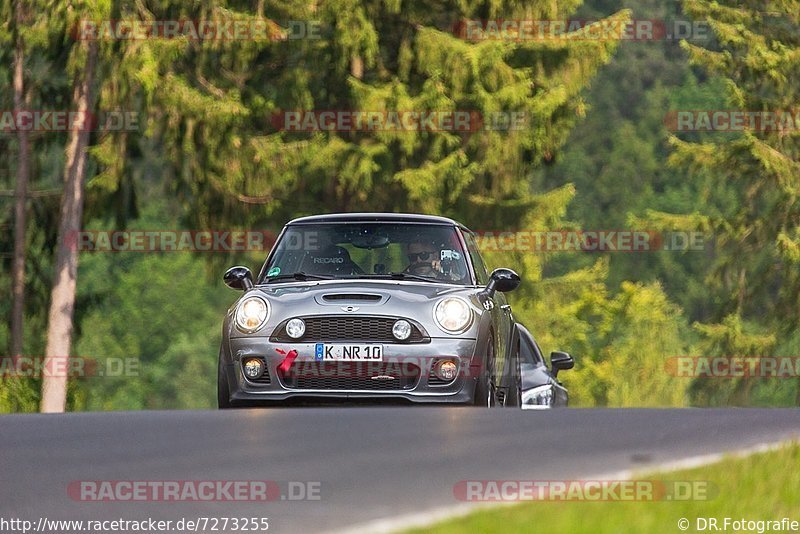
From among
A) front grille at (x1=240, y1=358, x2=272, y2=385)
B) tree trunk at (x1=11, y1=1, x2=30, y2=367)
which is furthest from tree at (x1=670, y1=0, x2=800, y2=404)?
front grille at (x1=240, y1=358, x2=272, y2=385)

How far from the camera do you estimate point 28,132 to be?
3469cm

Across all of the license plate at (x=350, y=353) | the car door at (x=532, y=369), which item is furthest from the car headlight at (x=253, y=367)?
the car door at (x=532, y=369)

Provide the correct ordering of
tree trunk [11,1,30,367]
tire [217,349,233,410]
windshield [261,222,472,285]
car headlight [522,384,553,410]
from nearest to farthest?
tire [217,349,233,410] → windshield [261,222,472,285] → car headlight [522,384,553,410] → tree trunk [11,1,30,367]

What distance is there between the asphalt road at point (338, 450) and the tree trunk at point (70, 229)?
18256mm

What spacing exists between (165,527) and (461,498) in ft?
4.80

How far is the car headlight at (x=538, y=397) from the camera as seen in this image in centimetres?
1708

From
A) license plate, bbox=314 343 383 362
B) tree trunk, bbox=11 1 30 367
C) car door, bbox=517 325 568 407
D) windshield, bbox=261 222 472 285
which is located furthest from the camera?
tree trunk, bbox=11 1 30 367

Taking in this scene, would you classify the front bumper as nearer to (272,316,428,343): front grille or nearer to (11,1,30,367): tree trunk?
(272,316,428,343): front grille

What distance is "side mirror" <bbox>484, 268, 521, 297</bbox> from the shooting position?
14.5 metres

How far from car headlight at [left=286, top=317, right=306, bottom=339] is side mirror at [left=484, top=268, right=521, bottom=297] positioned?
70.5 inches

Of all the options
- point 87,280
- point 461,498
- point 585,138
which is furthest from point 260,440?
point 585,138

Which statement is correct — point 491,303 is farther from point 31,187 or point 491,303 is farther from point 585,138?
point 585,138

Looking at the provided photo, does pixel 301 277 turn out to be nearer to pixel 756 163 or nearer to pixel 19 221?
pixel 19 221

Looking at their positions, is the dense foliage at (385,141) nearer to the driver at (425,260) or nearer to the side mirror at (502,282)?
the driver at (425,260)
